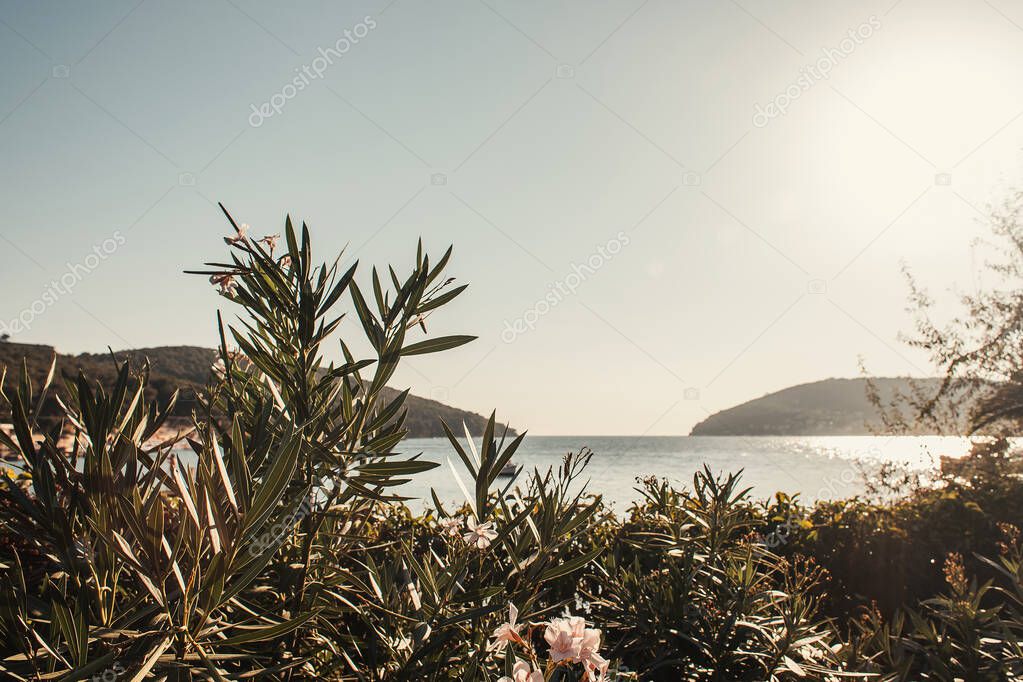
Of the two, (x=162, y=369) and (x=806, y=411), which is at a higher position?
(x=806, y=411)

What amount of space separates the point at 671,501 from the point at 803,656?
865 millimetres

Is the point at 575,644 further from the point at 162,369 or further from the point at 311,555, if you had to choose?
the point at 162,369

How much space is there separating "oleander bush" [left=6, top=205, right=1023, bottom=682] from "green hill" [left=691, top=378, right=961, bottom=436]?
57366mm

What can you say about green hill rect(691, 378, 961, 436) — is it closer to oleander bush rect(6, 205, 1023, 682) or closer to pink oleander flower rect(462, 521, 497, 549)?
oleander bush rect(6, 205, 1023, 682)

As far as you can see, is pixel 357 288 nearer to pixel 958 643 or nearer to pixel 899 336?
pixel 958 643

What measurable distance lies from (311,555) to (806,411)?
83.3 metres

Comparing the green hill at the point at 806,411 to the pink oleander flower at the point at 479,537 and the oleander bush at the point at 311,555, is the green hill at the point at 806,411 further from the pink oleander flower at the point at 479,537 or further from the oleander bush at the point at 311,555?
the pink oleander flower at the point at 479,537

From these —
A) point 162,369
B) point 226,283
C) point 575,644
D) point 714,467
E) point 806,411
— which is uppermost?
point 806,411

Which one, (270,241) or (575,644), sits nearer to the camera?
(575,644)

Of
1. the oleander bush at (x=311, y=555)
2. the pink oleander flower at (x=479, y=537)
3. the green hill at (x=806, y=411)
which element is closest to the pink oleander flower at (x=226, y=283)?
the oleander bush at (x=311, y=555)

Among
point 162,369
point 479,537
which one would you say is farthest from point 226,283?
point 162,369

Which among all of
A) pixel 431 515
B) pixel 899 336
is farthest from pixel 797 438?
pixel 431 515

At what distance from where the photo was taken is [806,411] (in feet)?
243

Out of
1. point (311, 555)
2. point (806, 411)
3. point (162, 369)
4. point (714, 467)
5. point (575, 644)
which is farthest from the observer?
point (806, 411)
